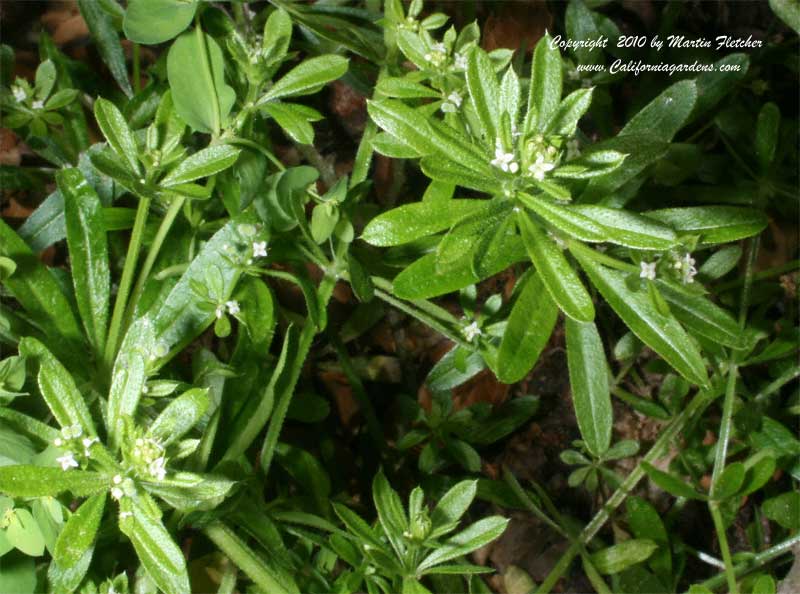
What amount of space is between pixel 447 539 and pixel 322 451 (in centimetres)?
66

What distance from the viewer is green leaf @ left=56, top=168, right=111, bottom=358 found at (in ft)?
5.47

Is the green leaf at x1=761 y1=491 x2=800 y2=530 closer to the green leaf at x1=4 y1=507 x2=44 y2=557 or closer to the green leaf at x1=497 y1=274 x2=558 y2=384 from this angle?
the green leaf at x1=497 y1=274 x2=558 y2=384

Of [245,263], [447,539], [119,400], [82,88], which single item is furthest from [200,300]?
[82,88]

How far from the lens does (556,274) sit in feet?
4.37

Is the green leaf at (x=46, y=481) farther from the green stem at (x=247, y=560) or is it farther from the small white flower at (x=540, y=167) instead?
the small white flower at (x=540, y=167)

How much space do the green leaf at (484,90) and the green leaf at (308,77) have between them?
38cm

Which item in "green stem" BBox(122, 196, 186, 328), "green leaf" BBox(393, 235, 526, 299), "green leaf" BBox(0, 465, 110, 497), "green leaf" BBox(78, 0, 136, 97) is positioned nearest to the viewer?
"green leaf" BBox(0, 465, 110, 497)

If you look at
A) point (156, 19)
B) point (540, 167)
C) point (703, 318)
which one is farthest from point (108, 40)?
point (703, 318)

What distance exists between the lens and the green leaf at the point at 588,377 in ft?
5.20

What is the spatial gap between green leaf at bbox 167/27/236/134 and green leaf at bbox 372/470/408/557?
81 cm

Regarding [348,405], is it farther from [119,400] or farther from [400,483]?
[119,400]

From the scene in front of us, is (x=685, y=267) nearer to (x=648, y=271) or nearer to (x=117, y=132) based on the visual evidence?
(x=648, y=271)

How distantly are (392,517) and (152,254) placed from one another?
28.6 inches

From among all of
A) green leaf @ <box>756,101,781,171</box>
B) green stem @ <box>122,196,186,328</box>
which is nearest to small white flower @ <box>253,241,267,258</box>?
green stem @ <box>122,196,186,328</box>
